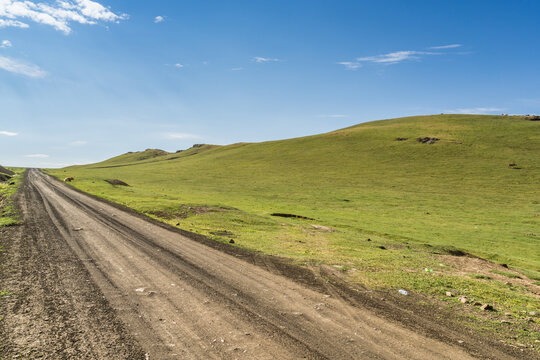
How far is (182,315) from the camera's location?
26.6 feet

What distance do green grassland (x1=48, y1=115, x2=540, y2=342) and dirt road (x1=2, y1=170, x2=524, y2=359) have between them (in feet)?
12.4

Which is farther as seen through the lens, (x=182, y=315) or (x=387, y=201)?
(x=387, y=201)

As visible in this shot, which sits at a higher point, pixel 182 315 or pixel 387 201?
pixel 182 315

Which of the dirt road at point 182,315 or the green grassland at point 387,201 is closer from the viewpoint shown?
the dirt road at point 182,315

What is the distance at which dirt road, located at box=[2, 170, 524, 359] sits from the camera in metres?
6.57

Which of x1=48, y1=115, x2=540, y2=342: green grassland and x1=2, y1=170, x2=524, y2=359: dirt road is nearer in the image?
x1=2, y1=170, x2=524, y2=359: dirt road

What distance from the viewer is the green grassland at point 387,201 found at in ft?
49.9

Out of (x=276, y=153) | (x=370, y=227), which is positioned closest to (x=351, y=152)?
(x=276, y=153)

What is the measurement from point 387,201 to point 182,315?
4468cm

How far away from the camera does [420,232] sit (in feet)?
92.8

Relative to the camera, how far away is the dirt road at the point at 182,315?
6.57m

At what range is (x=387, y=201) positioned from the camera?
47.3 metres

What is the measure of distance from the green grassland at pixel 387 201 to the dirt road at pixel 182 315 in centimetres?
Result: 378

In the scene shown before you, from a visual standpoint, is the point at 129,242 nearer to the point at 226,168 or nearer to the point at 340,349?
the point at 340,349
